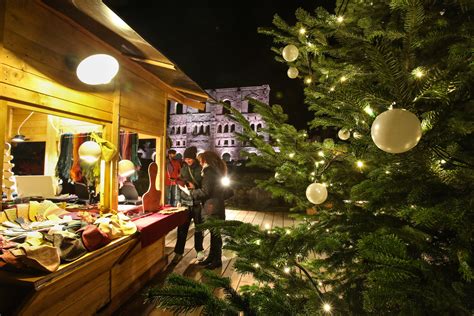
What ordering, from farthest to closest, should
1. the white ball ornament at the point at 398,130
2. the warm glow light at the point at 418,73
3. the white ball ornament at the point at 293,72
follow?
the white ball ornament at the point at 293,72, the warm glow light at the point at 418,73, the white ball ornament at the point at 398,130

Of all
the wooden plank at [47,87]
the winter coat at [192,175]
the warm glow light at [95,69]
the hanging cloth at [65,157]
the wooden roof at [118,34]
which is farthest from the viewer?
the hanging cloth at [65,157]

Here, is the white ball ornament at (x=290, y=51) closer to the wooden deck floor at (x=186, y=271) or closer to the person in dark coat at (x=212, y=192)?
the wooden deck floor at (x=186, y=271)

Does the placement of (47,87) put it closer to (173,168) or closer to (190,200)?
(190,200)

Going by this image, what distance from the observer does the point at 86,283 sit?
10.1 ft

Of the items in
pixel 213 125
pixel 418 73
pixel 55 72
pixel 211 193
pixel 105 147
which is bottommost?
pixel 211 193

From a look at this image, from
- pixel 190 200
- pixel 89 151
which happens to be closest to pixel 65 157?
pixel 89 151

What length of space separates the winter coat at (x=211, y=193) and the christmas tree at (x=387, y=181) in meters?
2.80

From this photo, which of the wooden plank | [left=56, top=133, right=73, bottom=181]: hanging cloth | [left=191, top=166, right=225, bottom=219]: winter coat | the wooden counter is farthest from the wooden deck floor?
[left=56, top=133, right=73, bottom=181]: hanging cloth

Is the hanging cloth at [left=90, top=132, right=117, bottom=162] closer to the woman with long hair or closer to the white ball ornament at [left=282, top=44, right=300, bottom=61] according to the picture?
the woman with long hair

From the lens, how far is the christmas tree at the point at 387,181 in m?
0.89

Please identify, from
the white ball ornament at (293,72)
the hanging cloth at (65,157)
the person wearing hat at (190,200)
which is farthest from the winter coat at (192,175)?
the white ball ornament at (293,72)

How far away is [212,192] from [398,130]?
429 cm

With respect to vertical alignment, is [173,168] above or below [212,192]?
above

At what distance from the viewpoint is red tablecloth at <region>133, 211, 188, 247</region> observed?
3.98 m
